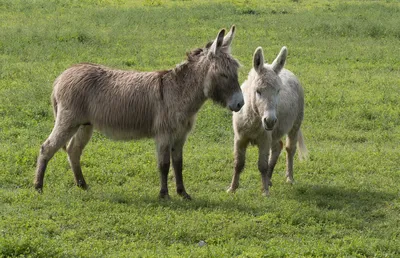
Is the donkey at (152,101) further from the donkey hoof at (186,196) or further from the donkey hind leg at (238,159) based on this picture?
the donkey hind leg at (238,159)

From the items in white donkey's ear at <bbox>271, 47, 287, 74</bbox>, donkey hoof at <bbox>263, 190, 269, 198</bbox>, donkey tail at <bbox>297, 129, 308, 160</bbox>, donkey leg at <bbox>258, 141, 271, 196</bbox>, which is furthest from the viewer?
donkey tail at <bbox>297, 129, 308, 160</bbox>

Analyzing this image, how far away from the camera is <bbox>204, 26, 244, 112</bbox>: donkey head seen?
8.69 metres

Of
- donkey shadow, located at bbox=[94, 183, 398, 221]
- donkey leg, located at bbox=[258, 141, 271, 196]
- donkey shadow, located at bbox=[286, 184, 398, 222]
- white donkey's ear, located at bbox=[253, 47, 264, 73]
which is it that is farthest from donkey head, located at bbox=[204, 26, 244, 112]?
donkey shadow, located at bbox=[286, 184, 398, 222]

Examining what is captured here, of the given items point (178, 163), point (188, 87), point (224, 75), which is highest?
point (224, 75)

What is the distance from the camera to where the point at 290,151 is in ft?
34.8

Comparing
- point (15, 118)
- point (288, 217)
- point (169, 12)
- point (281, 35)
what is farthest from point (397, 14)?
point (288, 217)

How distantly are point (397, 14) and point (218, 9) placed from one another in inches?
233

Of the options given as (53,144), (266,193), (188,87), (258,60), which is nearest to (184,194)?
(266,193)

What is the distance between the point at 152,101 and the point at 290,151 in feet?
8.74

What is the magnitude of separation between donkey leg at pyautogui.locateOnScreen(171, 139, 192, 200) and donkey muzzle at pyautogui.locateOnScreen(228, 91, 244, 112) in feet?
2.73

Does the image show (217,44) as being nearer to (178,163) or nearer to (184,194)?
(178,163)

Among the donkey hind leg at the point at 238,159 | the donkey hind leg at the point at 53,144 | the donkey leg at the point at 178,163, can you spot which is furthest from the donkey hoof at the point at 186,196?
the donkey hind leg at the point at 53,144

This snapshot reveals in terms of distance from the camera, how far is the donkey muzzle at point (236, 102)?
866 centimetres

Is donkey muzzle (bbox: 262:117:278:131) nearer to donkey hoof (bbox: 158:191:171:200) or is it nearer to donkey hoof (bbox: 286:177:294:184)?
donkey hoof (bbox: 158:191:171:200)
